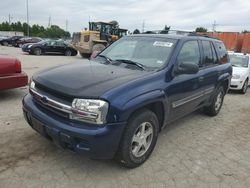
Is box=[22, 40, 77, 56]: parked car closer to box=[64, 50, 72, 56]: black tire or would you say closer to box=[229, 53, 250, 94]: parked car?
box=[64, 50, 72, 56]: black tire

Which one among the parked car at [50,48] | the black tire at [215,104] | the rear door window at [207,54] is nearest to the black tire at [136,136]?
the rear door window at [207,54]

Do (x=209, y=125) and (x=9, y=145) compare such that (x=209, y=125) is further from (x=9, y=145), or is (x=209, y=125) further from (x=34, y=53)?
(x=34, y=53)

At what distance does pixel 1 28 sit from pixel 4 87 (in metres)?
86.4

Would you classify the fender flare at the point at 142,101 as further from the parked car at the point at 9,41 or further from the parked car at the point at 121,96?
the parked car at the point at 9,41

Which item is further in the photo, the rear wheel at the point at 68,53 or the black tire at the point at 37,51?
the rear wheel at the point at 68,53

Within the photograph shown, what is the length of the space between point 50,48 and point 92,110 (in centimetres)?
2185

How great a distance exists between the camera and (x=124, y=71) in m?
3.78

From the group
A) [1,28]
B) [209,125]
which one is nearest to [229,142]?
[209,125]

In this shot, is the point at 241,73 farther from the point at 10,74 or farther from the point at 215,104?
the point at 10,74

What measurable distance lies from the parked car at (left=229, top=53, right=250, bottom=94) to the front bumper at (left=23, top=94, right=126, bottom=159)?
24.0ft

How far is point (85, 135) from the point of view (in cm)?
297

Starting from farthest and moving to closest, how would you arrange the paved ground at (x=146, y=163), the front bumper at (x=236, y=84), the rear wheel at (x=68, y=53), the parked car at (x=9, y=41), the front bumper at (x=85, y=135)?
the parked car at (x=9, y=41) < the rear wheel at (x=68, y=53) < the front bumper at (x=236, y=84) < the paved ground at (x=146, y=163) < the front bumper at (x=85, y=135)

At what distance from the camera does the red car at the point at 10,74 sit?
19.8ft

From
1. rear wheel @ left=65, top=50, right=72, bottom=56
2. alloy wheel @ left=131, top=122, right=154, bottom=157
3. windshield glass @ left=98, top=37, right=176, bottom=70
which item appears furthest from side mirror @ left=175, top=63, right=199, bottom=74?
rear wheel @ left=65, top=50, right=72, bottom=56
